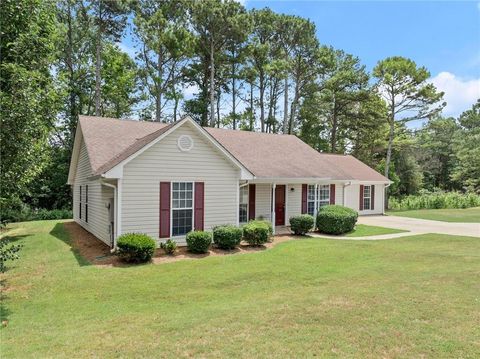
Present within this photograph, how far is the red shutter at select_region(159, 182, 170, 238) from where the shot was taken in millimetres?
11977

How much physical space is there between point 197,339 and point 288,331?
4.50ft

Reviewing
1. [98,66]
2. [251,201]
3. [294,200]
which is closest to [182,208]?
[251,201]

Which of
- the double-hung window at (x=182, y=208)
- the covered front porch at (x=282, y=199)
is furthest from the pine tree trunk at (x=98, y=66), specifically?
the double-hung window at (x=182, y=208)

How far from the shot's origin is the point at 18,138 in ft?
22.0

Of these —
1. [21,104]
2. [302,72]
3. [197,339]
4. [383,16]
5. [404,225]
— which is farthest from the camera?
[302,72]

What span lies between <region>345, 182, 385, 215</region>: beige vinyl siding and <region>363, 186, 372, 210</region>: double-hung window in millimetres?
449

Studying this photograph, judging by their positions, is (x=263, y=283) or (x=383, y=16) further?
(x=383, y=16)

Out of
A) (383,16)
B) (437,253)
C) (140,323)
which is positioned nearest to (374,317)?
(140,323)

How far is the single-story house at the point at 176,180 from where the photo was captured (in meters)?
11.5

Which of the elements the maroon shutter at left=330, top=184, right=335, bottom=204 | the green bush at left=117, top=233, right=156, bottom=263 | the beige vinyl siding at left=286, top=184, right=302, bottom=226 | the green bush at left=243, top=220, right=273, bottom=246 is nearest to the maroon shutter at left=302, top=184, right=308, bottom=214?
the beige vinyl siding at left=286, top=184, right=302, bottom=226

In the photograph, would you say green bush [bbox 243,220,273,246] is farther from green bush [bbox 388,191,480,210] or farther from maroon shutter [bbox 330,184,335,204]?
green bush [bbox 388,191,480,210]

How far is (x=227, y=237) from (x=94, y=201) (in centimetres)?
666

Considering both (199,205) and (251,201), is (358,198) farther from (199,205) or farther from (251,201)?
(199,205)

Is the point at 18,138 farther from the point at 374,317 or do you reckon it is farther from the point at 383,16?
the point at 383,16
